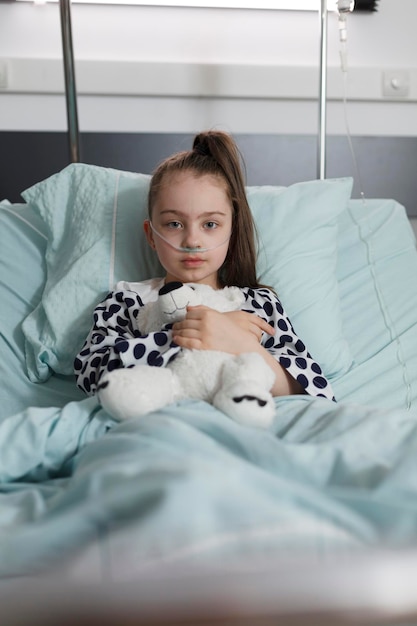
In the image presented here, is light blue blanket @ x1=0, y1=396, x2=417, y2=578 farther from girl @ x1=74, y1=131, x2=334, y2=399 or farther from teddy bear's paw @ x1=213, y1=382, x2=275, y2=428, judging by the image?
girl @ x1=74, y1=131, x2=334, y2=399

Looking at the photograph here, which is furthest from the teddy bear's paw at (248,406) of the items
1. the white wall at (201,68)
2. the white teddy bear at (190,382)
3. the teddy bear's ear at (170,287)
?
the white wall at (201,68)

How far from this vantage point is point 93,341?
4.42ft

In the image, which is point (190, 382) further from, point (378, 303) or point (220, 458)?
point (378, 303)

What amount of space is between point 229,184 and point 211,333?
402 mm

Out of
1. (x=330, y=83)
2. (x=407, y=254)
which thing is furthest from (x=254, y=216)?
(x=330, y=83)

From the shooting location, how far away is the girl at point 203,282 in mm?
1233

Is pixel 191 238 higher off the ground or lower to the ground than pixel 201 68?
lower

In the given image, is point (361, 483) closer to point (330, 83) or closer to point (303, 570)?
point (303, 570)

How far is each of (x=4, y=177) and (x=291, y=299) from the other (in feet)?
3.95

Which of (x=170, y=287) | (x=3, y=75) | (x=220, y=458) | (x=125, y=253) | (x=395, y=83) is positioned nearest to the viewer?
(x=220, y=458)

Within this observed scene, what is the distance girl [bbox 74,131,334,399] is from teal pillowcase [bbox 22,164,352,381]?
7 cm

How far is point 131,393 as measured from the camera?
103 centimetres

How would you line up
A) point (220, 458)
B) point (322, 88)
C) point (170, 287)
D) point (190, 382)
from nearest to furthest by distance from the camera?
point (220, 458)
point (190, 382)
point (170, 287)
point (322, 88)

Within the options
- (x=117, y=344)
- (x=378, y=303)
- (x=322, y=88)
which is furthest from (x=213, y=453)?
(x=322, y=88)
